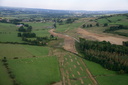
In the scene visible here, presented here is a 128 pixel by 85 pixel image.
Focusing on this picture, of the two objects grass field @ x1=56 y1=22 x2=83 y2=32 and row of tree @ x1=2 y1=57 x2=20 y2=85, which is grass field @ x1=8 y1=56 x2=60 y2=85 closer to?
row of tree @ x1=2 y1=57 x2=20 y2=85

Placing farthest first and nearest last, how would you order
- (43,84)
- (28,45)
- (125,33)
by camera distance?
1. (125,33)
2. (28,45)
3. (43,84)

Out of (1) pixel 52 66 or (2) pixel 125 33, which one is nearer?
(1) pixel 52 66

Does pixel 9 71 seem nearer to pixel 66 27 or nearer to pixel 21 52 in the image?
pixel 21 52

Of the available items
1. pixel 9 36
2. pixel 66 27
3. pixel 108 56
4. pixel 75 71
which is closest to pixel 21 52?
pixel 75 71

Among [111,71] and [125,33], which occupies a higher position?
[125,33]

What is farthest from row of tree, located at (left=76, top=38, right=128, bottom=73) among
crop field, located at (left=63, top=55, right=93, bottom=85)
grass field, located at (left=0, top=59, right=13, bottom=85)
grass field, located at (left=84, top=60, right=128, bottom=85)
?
grass field, located at (left=0, top=59, right=13, bottom=85)

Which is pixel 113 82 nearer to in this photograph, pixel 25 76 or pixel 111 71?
pixel 111 71

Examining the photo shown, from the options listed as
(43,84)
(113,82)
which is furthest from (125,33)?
(43,84)
